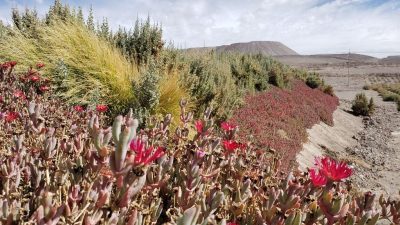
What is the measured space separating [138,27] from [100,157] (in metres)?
7.71

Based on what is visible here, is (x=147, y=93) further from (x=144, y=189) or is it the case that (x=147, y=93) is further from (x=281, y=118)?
(x=281, y=118)

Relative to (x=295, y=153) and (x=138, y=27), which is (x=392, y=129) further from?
(x=138, y=27)

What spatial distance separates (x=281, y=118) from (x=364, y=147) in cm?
357

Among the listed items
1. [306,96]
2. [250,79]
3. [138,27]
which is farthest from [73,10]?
[306,96]

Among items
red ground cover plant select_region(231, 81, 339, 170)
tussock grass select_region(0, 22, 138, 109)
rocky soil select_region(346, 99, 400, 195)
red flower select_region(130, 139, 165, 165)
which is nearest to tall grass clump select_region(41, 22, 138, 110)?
tussock grass select_region(0, 22, 138, 109)

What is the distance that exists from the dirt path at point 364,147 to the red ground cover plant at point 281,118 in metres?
0.38

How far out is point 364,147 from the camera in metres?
12.3

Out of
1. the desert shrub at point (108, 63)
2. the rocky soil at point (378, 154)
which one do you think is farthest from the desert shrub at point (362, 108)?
the desert shrub at point (108, 63)

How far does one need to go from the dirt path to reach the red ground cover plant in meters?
0.38

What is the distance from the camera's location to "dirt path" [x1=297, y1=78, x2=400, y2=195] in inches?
356

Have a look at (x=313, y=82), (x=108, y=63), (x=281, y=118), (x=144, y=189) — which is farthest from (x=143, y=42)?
(x=313, y=82)

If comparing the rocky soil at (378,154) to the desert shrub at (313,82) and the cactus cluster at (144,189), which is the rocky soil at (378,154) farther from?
the cactus cluster at (144,189)

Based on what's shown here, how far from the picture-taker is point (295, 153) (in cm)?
Answer: 857

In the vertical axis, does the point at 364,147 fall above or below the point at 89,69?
below
